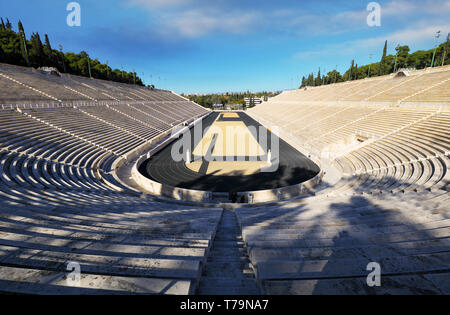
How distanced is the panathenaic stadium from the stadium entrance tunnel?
0.53ft

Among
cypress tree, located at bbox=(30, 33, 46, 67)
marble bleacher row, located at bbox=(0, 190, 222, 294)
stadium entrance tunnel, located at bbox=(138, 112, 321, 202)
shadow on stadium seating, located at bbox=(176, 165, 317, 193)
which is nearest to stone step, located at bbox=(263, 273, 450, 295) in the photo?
marble bleacher row, located at bbox=(0, 190, 222, 294)

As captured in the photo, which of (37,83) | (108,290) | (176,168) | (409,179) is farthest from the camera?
(37,83)

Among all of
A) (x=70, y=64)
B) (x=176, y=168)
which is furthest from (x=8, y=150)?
(x=70, y=64)

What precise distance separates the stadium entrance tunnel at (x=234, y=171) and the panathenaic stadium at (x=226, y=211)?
163 mm

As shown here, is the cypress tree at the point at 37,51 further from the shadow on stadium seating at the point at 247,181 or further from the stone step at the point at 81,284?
the stone step at the point at 81,284

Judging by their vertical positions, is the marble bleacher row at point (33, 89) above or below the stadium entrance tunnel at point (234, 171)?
above

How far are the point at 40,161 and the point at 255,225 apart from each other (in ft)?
49.3

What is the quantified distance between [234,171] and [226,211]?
677 centimetres

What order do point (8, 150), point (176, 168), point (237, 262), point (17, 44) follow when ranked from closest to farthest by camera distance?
point (237, 262) → point (8, 150) → point (176, 168) → point (17, 44)

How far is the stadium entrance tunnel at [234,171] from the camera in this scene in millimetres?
12898

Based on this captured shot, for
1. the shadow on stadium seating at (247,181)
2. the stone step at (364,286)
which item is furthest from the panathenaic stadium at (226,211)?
the shadow on stadium seating at (247,181)

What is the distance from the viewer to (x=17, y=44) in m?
39.1

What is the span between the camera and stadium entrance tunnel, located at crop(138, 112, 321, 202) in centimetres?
1290

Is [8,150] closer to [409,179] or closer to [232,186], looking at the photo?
[232,186]
